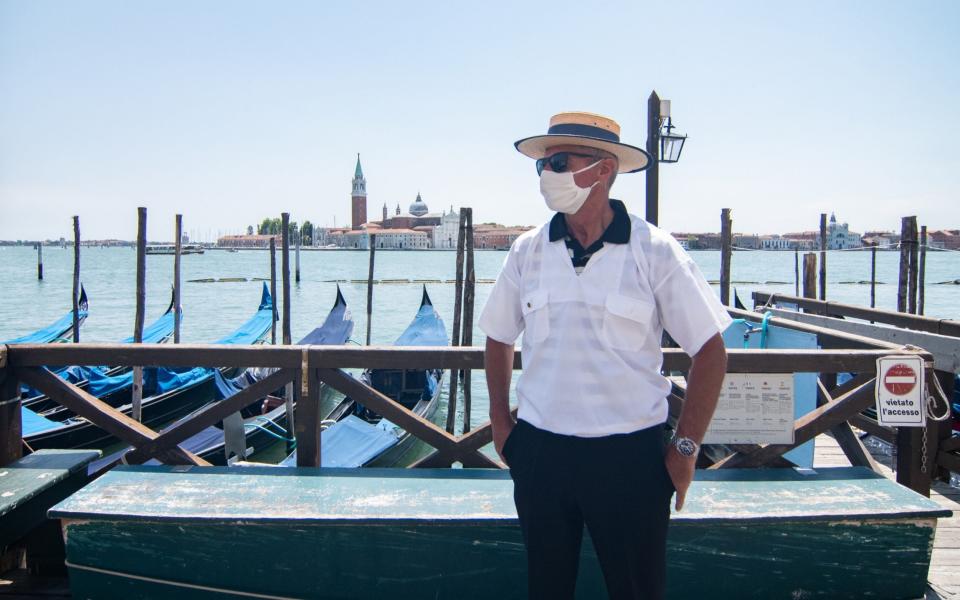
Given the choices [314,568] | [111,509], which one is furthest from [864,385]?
[111,509]

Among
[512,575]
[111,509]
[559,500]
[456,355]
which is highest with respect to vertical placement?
[456,355]

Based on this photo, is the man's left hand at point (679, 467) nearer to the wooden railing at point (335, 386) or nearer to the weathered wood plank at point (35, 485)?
the wooden railing at point (335, 386)

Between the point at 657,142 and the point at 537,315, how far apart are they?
5.12 meters

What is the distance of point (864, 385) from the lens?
280cm

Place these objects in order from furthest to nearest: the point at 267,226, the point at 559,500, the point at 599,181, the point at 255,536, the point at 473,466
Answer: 1. the point at 267,226
2. the point at 473,466
3. the point at 255,536
4. the point at 599,181
5. the point at 559,500

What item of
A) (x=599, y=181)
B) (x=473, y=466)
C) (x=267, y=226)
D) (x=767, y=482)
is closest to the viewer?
(x=599, y=181)

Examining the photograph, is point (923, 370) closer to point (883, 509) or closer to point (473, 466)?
point (883, 509)

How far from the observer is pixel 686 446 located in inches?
64.7

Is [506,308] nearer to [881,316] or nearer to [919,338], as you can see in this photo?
[919,338]

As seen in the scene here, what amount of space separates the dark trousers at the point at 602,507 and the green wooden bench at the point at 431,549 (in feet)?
2.17

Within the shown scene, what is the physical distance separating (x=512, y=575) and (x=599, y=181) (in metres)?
1.34

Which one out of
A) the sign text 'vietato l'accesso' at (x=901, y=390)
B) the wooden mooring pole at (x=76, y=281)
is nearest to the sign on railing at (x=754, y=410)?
the sign text 'vietato l'accesso' at (x=901, y=390)

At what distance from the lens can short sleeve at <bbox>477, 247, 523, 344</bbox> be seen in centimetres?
188

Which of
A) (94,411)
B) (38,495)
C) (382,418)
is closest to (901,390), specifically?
(94,411)
